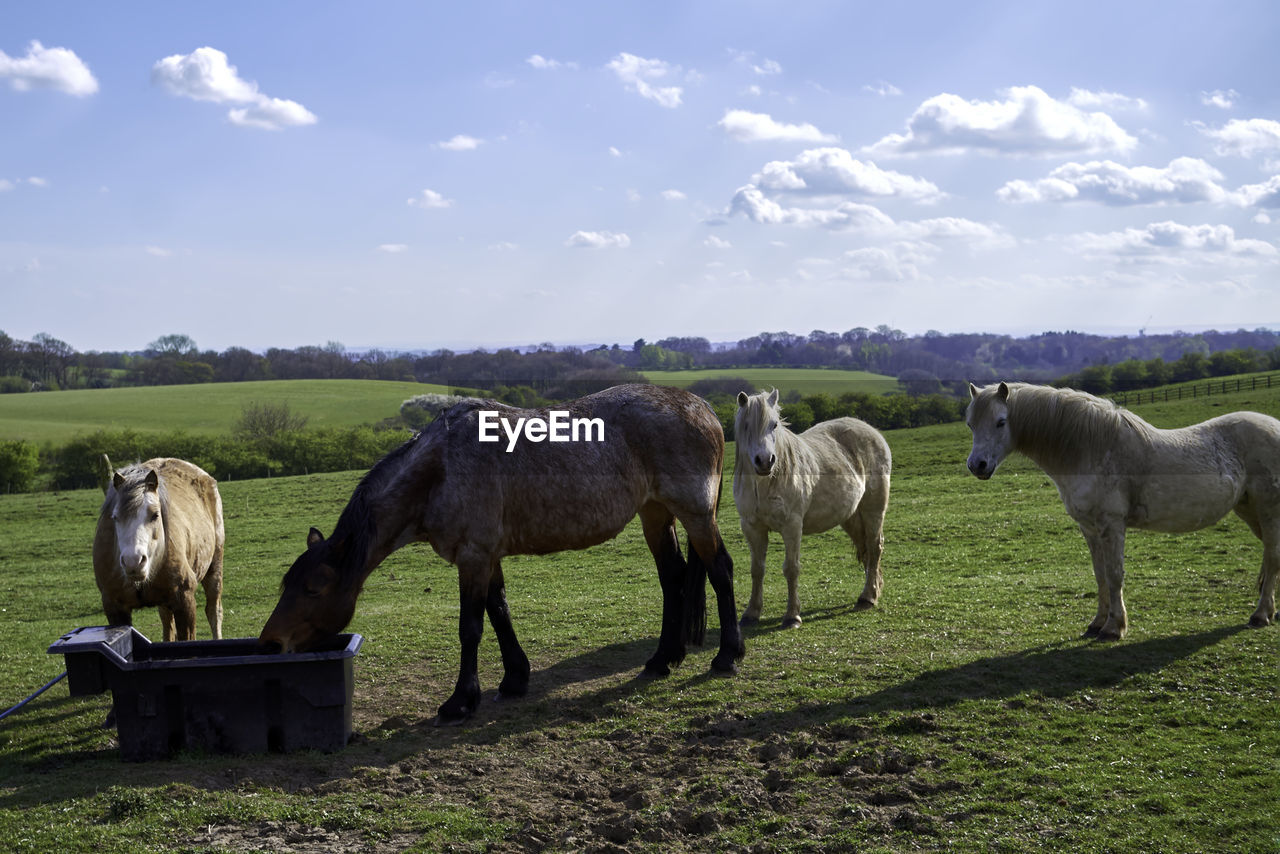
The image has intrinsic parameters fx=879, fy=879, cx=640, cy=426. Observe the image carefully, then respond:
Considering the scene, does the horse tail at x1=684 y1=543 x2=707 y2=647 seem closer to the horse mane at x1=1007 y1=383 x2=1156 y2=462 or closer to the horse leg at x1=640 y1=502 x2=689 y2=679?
the horse leg at x1=640 y1=502 x2=689 y2=679

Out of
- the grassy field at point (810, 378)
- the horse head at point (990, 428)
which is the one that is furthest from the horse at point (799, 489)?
the grassy field at point (810, 378)

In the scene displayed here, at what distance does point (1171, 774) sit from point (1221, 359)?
5278 cm

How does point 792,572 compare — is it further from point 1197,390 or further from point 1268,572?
point 1197,390

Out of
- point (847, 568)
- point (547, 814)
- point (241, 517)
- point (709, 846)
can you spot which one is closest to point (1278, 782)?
point (709, 846)

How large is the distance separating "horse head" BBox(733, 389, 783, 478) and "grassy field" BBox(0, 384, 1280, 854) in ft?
5.54

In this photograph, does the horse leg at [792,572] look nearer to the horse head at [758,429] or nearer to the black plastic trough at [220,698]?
the horse head at [758,429]

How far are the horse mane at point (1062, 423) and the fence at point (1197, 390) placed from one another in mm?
34621

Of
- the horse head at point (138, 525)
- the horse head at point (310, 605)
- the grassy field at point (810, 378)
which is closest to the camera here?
the horse head at point (310, 605)

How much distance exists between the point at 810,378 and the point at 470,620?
45478 millimetres

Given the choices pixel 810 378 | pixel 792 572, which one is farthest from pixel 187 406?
pixel 792 572

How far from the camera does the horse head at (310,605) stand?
5.88 meters

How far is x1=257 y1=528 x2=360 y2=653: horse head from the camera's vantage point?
5875 mm

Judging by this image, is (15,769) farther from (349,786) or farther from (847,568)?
(847,568)

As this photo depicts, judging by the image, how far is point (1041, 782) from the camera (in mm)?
4754
